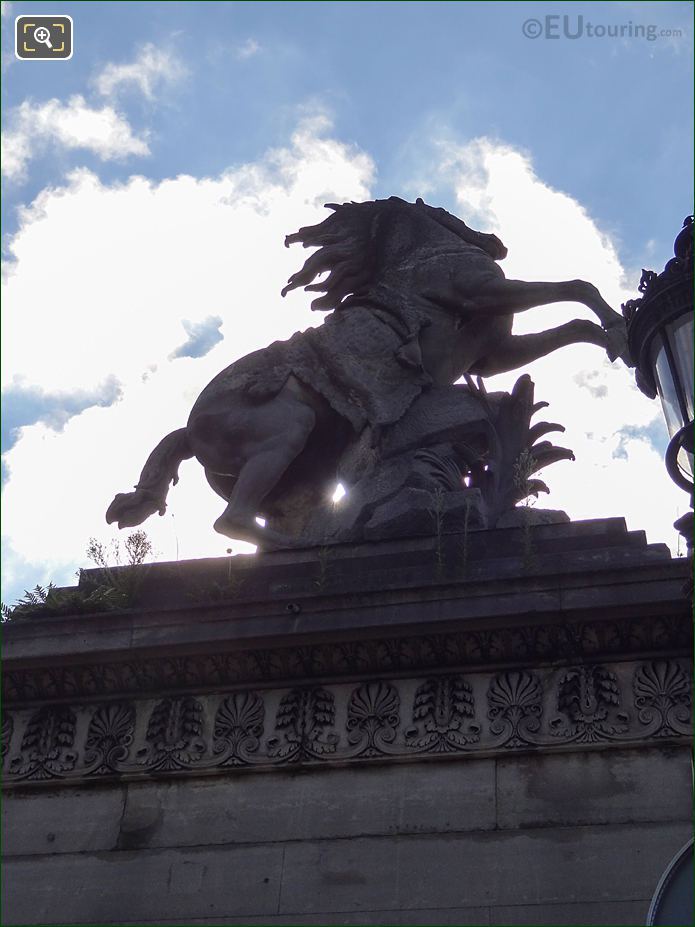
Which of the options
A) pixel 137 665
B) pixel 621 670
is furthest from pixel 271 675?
pixel 621 670

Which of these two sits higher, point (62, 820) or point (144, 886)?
point (62, 820)

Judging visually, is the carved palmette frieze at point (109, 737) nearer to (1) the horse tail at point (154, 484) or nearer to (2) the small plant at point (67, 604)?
(2) the small plant at point (67, 604)

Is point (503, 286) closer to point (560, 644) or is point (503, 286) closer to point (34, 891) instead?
point (560, 644)

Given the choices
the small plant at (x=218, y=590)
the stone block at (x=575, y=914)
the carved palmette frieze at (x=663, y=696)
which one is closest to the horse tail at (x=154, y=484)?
the small plant at (x=218, y=590)

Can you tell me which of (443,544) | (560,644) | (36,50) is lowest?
(560,644)

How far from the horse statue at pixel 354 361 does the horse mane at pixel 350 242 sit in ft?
0.04

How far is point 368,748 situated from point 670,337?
108 inches

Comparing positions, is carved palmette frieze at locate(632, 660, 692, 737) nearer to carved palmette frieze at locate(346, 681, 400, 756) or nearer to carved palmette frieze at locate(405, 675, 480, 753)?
carved palmette frieze at locate(405, 675, 480, 753)

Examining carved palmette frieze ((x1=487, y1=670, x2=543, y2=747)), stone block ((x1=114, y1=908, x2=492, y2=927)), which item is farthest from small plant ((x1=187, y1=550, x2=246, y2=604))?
stone block ((x1=114, y1=908, x2=492, y2=927))

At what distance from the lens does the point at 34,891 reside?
8.55 meters

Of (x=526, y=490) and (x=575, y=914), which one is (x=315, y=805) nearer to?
(x=575, y=914)

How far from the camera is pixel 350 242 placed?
13.7 m

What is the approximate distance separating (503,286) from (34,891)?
6468 millimetres

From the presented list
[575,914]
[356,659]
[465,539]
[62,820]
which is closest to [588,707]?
[575,914]
